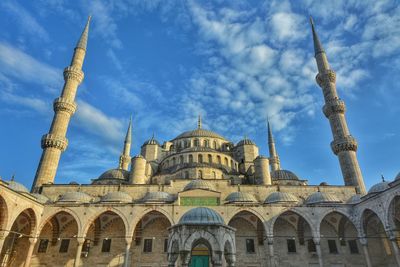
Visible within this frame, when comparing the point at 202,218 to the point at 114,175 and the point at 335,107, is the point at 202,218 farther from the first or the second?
the point at 335,107

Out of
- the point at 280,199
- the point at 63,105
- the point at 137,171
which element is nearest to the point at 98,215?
the point at 137,171

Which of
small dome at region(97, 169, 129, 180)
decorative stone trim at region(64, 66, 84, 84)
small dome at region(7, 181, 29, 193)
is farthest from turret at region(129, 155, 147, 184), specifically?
decorative stone trim at region(64, 66, 84, 84)

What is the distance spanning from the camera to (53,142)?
24.8 m

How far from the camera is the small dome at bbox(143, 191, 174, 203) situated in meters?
20.5

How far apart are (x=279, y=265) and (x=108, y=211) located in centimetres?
1262

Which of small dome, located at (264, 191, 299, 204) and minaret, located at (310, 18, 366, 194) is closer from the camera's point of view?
small dome, located at (264, 191, 299, 204)

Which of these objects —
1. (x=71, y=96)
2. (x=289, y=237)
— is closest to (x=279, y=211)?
(x=289, y=237)

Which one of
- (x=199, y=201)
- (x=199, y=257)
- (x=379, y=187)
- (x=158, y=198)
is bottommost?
(x=199, y=257)

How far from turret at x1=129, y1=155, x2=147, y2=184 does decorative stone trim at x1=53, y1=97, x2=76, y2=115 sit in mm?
8429

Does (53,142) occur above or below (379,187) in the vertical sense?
above

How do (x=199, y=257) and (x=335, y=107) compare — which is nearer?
(x=199, y=257)

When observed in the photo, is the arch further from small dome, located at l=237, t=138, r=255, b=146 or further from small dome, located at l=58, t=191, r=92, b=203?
small dome, located at l=237, t=138, r=255, b=146

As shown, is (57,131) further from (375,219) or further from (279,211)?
(375,219)

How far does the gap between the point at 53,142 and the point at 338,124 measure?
26.7 metres
